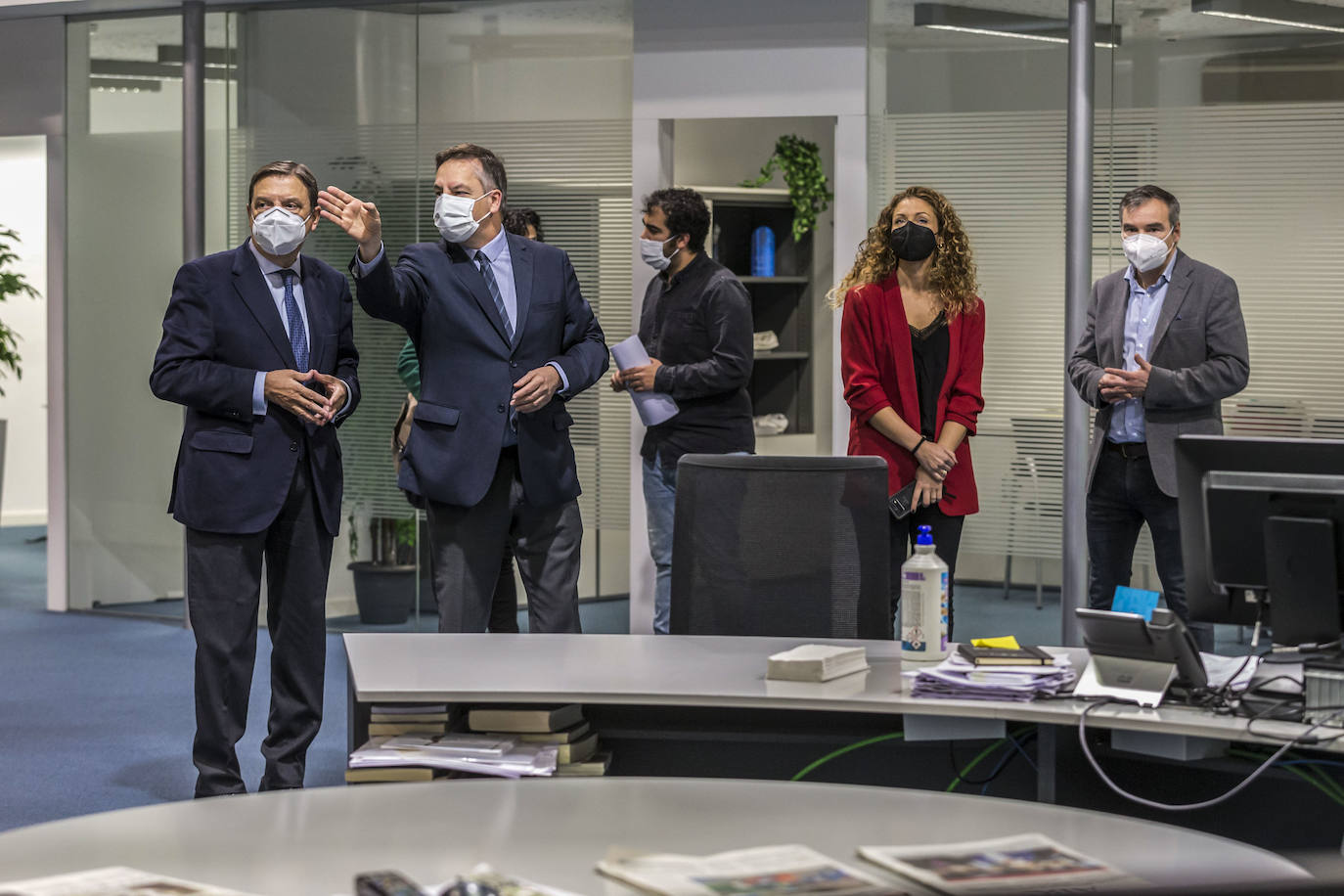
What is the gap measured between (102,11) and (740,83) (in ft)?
9.68

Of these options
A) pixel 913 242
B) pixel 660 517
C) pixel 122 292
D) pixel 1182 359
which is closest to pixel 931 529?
pixel 913 242

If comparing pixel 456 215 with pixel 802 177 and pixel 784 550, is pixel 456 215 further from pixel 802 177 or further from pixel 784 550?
pixel 802 177

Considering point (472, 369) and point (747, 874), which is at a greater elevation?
point (472, 369)

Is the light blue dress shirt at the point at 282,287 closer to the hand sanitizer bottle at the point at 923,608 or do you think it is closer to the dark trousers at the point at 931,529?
the dark trousers at the point at 931,529

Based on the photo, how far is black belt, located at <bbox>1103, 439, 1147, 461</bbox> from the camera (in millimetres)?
4309

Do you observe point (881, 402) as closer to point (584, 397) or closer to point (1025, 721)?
point (1025, 721)

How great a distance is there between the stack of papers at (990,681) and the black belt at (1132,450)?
1.98 meters

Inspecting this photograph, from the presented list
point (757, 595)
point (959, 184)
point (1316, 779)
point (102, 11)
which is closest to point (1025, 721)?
point (1316, 779)

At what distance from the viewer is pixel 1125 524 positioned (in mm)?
4418

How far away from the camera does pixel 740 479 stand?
3.09 metres

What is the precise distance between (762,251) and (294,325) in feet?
11.4

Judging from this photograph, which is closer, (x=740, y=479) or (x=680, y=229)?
(x=740, y=479)

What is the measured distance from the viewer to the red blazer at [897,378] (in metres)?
4.12

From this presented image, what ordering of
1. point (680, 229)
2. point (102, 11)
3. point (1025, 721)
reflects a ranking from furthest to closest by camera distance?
point (102, 11)
point (680, 229)
point (1025, 721)
